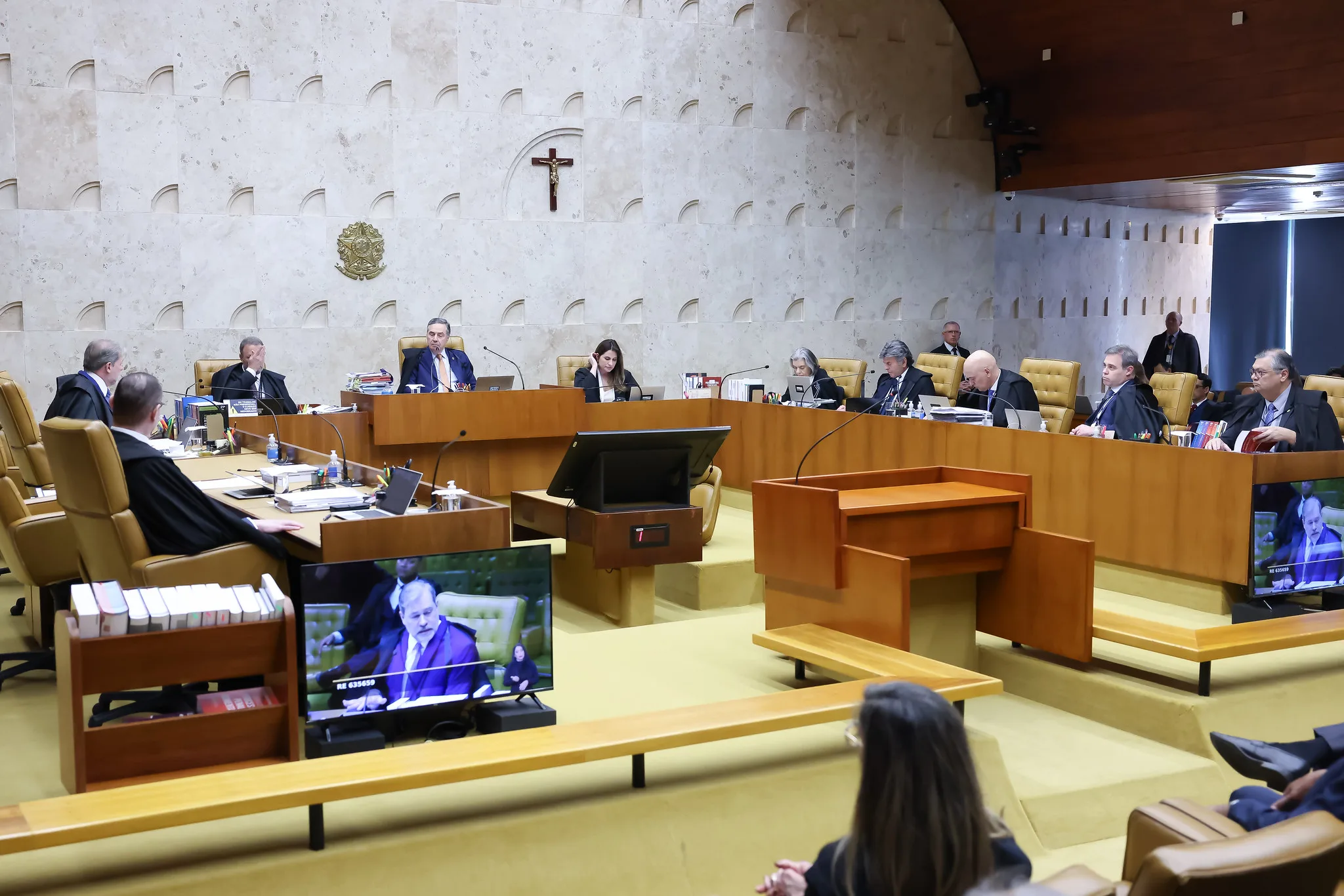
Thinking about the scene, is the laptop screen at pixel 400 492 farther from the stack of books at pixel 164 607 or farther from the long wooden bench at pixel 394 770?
the long wooden bench at pixel 394 770

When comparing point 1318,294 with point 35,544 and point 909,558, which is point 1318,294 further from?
point 35,544

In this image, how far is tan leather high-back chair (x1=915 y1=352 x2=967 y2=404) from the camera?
347 inches

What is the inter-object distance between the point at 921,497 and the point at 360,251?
22.3 ft

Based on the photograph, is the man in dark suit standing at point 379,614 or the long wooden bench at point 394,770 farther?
the man in dark suit standing at point 379,614

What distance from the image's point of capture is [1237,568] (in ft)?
17.9

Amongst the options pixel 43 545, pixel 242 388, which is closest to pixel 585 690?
pixel 43 545

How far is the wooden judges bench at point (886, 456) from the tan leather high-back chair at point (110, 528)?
3.29m

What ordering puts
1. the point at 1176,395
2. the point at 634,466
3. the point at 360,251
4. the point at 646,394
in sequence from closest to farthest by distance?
the point at 634,466 < the point at 1176,395 < the point at 646,394 < the point at 360,251

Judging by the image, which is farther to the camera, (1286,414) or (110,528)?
(1286,414)

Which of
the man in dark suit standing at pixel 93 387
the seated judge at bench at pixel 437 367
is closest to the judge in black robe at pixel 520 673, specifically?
the man in dark suit standing at pixel 93 387

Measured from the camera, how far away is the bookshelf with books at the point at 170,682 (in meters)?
3.24

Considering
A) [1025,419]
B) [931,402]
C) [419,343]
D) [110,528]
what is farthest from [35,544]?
[419,343]

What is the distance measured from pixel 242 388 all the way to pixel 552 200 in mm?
3968

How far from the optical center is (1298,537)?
17.4 ft
